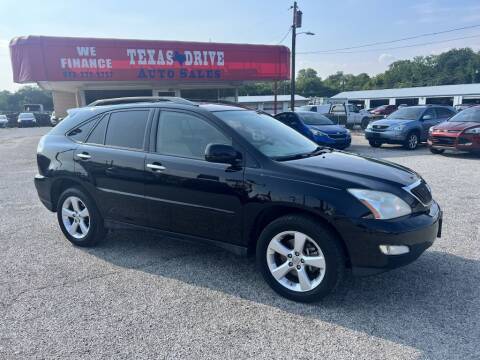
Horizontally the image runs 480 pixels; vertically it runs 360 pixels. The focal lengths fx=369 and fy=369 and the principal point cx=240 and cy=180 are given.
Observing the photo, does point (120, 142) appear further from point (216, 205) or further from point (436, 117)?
point (436, 117)

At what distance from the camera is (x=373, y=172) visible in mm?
3465

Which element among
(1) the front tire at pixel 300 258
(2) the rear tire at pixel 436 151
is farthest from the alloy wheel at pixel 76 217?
(2) the rear tire at pixel 436 151

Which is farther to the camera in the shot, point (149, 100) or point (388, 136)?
point (388, 136)

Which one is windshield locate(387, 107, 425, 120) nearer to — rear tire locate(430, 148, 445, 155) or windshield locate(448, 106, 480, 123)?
windshield locate(448, 106, 480, 123)

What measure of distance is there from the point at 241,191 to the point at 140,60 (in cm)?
1464

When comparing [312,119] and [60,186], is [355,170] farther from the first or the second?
[312,119]

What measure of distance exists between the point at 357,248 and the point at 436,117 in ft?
46.1

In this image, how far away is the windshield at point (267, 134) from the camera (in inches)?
147

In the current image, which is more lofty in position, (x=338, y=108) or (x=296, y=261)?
(x=338, y=108)

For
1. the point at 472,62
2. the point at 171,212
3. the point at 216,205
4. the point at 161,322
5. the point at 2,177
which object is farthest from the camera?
the point at 472,62

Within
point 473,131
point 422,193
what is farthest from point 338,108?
point 422,193

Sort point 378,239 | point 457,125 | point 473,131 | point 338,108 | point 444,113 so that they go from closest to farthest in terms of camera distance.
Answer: point 378,239
point 473,131
point 457,125
point 444,113
point 338,108

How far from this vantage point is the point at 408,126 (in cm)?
1399

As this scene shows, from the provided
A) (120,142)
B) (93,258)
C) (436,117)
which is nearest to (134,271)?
(93,258)
